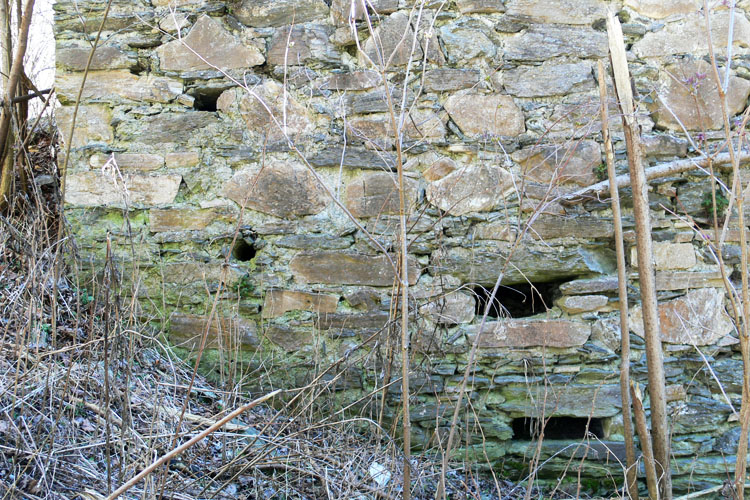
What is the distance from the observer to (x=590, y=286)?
8.38 ft

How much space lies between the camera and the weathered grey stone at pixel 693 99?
2.63 m

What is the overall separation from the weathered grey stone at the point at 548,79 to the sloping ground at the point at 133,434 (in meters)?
1.62

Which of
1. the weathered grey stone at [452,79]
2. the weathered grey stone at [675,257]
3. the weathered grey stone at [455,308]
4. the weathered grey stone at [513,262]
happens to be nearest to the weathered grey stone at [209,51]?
the weathered grey stone at [452,79]

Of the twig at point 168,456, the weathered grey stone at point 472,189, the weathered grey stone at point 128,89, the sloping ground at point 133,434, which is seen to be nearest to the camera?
the twig at point 168,456

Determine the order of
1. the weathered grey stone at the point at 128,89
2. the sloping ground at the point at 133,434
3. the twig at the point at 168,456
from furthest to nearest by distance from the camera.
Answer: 1. the weathered grey stone at the point at 128,89
2. the sloping ground at the point at 133,434
3. the twig at the point at 168,456

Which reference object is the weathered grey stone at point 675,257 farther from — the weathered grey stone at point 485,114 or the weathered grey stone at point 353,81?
the weathered grey stone at point 353,81

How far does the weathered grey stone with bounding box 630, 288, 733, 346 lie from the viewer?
254cm

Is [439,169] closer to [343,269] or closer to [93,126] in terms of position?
[343,269]

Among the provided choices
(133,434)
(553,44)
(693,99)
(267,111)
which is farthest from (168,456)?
(693,99)

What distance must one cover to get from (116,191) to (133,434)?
4.07 feet

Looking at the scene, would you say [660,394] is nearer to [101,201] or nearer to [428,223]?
[428,223]

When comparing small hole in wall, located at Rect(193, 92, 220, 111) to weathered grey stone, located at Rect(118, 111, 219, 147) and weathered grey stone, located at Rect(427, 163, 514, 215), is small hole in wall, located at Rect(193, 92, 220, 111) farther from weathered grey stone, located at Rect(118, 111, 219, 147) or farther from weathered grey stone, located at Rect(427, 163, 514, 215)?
weathered grey stone, located at Rect(427, 163, 514, 215)

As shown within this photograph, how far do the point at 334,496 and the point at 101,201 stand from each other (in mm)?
1706

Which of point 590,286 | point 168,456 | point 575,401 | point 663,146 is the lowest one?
point 575,401
